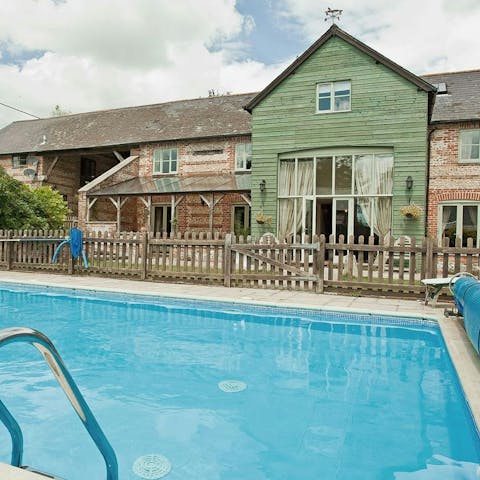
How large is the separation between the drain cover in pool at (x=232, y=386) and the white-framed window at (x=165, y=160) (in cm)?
1805

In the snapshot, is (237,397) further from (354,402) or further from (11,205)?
(11,205)

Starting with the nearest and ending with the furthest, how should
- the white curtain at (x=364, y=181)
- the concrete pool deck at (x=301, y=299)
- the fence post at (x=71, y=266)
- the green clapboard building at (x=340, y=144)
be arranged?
the concrete pool deck at (x=301, y=299) < the fence post at (x=71, y=266) < the green clapboard building at (x=340, y=144) < the white curtain at (x=364, y=181)

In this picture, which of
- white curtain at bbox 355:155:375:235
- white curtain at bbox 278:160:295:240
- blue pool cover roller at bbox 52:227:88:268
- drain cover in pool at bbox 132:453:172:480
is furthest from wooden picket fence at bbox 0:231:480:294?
drain cover in pool at bbox 132:453:172:480

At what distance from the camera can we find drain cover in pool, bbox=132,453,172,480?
2867 mm

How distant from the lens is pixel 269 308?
805 cm

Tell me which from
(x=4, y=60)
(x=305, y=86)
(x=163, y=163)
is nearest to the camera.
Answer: (x=305, y=86)

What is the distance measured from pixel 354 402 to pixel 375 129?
12410 mm

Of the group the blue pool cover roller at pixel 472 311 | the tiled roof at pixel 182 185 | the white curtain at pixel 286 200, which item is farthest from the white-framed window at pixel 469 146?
the blue pool cover roller at pixel 472 311

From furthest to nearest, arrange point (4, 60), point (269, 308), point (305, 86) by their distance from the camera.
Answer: point (4, 60) → point (305, 86) → point (269, 308)

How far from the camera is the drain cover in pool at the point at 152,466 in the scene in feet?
9.41

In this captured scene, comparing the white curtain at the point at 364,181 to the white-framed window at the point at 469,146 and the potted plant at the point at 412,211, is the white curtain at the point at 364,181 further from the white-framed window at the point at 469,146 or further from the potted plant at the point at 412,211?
the white-framed window at the point at 469,146

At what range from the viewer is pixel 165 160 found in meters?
22.1

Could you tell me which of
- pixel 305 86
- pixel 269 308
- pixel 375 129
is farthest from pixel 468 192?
pixel 269 308

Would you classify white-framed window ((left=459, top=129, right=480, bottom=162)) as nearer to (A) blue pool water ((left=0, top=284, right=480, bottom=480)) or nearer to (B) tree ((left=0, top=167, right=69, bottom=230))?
(A) blue pool water ((left=0, top=284, right=480, bottom=480))
